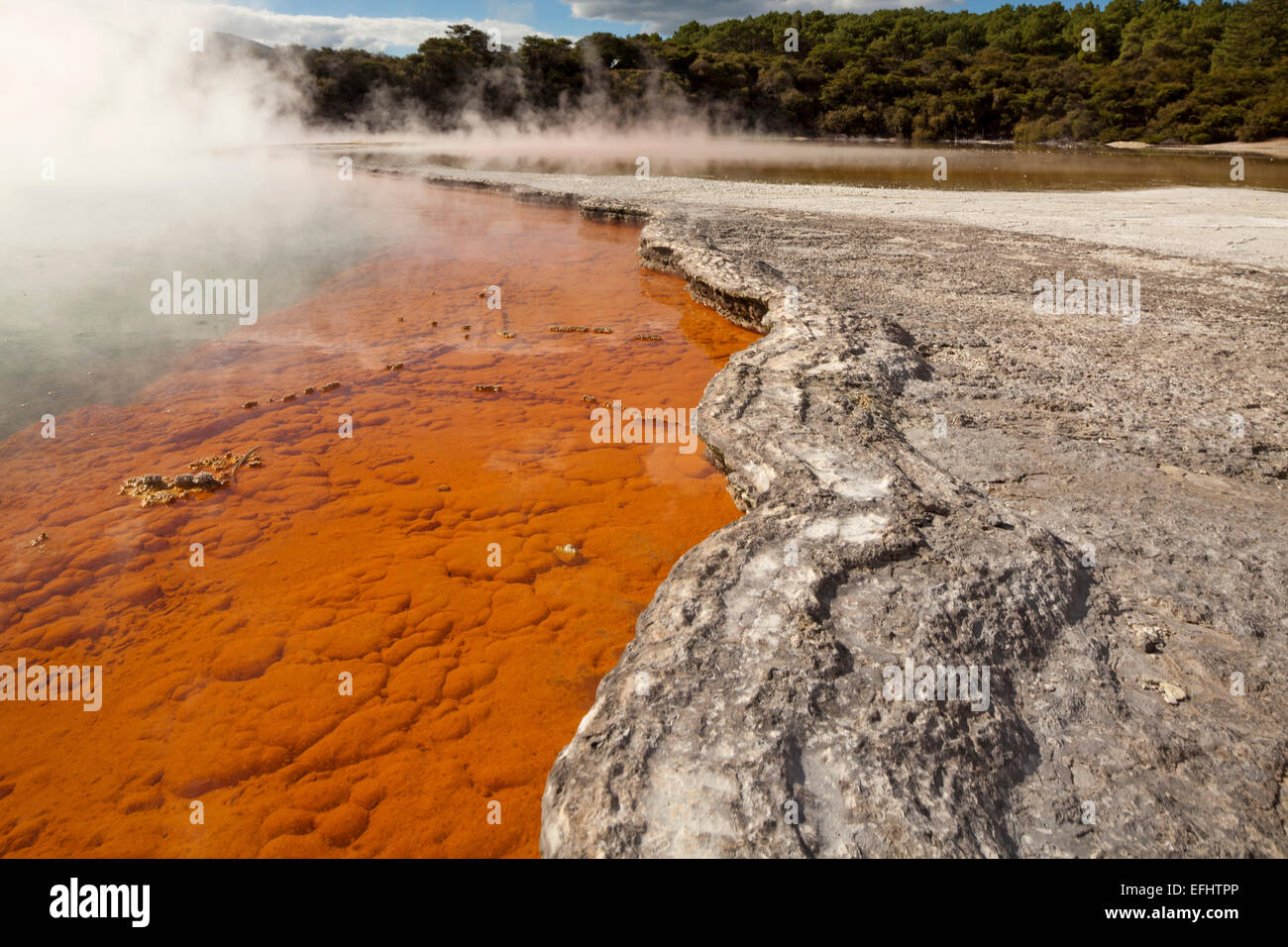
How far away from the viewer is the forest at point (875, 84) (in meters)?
30.2

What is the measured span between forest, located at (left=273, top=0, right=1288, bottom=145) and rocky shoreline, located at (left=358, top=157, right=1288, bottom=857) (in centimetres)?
3312

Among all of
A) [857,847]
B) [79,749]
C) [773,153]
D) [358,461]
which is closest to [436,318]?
[358,461]

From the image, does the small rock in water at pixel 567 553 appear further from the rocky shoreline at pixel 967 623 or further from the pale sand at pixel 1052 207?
the pale sand at pixel 1052 207

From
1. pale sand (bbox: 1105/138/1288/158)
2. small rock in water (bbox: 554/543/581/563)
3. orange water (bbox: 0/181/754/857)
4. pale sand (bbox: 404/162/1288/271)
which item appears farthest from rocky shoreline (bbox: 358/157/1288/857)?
pale sand (bbox: 1105/138/1288/158)

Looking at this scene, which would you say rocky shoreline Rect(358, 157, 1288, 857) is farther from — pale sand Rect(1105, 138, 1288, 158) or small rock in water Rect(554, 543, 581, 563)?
pale sand Rect(1105, 138, 1288, 158)

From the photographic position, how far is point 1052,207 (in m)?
9.34

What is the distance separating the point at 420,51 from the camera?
120ft

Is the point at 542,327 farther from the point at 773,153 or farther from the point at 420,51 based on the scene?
the point at 420,51

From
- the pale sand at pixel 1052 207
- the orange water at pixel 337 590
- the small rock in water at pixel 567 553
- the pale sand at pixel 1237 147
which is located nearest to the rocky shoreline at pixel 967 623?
the orange water at pixel 337 590

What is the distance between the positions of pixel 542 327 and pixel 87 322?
13.1ft

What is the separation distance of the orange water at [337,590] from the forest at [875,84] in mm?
33587

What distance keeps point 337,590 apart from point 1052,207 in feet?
33.6

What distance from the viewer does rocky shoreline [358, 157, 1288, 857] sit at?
4.94 feet

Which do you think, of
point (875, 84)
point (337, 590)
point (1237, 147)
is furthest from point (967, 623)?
point (875, 84)
